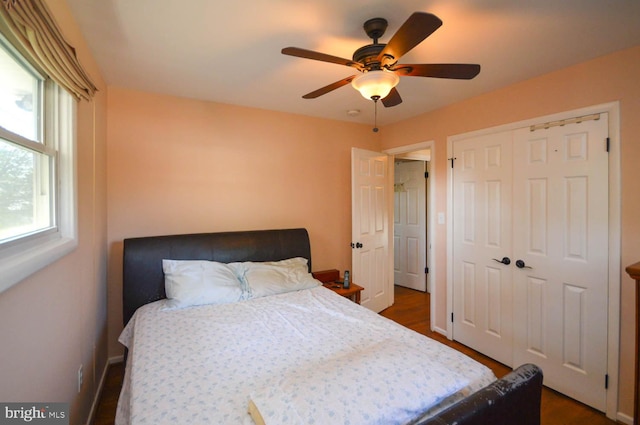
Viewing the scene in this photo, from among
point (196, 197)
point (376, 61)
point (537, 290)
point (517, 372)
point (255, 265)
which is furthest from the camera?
point (196, 197)

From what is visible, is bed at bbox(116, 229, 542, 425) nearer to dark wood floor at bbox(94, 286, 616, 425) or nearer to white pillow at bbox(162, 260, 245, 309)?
white pillow at bbox(162, 260, 245, 309)

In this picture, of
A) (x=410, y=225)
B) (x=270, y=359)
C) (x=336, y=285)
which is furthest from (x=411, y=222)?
(x=270, y=359)

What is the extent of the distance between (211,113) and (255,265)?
5.18ft

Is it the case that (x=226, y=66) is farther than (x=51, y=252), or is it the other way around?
(x=226, y=66)

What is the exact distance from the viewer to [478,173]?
2.72m

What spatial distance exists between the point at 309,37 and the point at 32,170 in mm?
1606

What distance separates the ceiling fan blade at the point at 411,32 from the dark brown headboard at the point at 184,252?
2.01 m

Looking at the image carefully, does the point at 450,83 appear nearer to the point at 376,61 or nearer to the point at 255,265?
the point at 376,61

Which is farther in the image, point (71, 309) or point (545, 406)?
point (545, 406)

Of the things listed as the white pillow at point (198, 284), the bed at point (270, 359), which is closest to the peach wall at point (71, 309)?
the bed at point (270, 359)

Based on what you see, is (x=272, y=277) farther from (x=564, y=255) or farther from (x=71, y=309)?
(x=564, y=255)

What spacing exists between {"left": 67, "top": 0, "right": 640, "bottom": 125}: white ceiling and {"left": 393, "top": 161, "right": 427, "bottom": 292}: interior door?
225 centimetres

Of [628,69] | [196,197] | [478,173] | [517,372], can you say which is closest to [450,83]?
[478,173]

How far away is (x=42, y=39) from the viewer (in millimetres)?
1085
